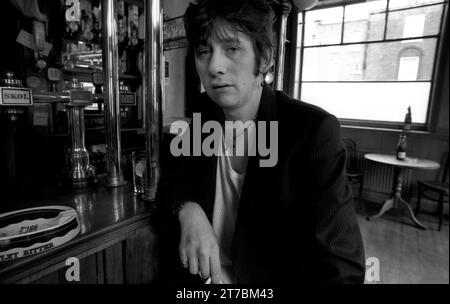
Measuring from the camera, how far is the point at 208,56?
70cm

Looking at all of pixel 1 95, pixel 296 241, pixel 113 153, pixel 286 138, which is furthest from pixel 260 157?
pixel 1 95

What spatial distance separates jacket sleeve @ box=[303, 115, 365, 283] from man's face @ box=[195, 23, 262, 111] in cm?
22

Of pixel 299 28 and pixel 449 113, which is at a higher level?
pixel 299 28

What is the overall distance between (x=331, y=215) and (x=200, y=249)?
0.30 meters

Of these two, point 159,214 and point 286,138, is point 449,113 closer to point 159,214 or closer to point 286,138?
point 286,138

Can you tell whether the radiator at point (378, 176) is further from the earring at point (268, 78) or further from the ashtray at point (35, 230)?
the ashtray at point (35, 230)

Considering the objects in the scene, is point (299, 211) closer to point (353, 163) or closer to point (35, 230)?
point (35, 230)

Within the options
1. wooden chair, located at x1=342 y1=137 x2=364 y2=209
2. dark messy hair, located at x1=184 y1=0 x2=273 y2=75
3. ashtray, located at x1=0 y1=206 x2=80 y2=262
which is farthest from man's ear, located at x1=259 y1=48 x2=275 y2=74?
wooden chair, located at x1=342 y1=137 x2=364 y2=209

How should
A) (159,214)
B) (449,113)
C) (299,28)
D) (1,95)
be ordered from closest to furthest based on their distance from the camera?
(1,95) < (159,214) < (449,113) < (299,28)

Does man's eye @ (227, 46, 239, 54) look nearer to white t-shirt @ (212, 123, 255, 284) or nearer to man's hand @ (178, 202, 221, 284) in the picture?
white t-shirt @ (212, 123, 255, 284)

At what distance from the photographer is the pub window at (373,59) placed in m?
3.70

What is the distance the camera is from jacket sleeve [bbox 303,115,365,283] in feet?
1.83

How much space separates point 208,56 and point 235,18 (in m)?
0.12

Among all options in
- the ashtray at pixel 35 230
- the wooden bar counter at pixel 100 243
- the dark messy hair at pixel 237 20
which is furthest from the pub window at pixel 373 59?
the ashtray at pixel 35 230
